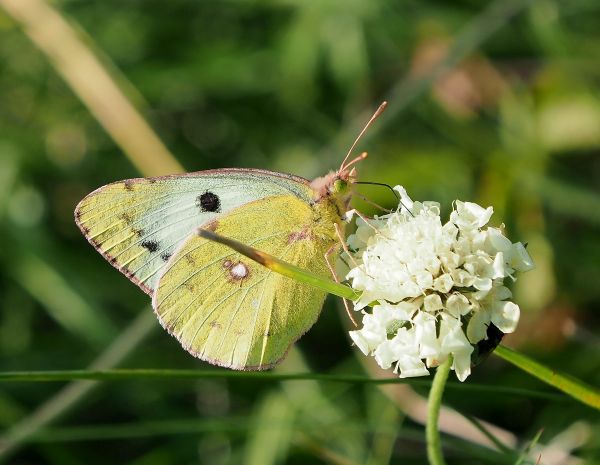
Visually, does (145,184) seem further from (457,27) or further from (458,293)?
(457,27)

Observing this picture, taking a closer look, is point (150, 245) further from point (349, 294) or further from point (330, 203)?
point (349, 294)

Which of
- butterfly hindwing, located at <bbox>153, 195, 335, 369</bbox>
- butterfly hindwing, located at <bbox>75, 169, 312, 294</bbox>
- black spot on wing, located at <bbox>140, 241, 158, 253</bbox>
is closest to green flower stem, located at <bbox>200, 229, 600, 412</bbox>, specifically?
butterfly hindwing, located at <bbox>153, 195, 335, 369</bbox>

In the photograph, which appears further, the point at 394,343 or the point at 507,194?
the point at 507,194

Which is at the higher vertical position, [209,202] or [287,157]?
[209,202]

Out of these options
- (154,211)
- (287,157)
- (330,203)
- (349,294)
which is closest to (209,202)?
(154,211)

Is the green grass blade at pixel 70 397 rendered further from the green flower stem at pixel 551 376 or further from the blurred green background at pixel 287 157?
the green flower stem at pixel 551 376

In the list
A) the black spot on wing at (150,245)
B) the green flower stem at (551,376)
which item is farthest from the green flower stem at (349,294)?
the black spot on wing at (150,245)

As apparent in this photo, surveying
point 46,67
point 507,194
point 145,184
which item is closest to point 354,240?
point 145,184

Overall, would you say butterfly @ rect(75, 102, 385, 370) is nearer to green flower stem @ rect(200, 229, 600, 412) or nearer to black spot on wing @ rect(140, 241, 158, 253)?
black spot on wing @ rect(140, 241, 158, 253)
